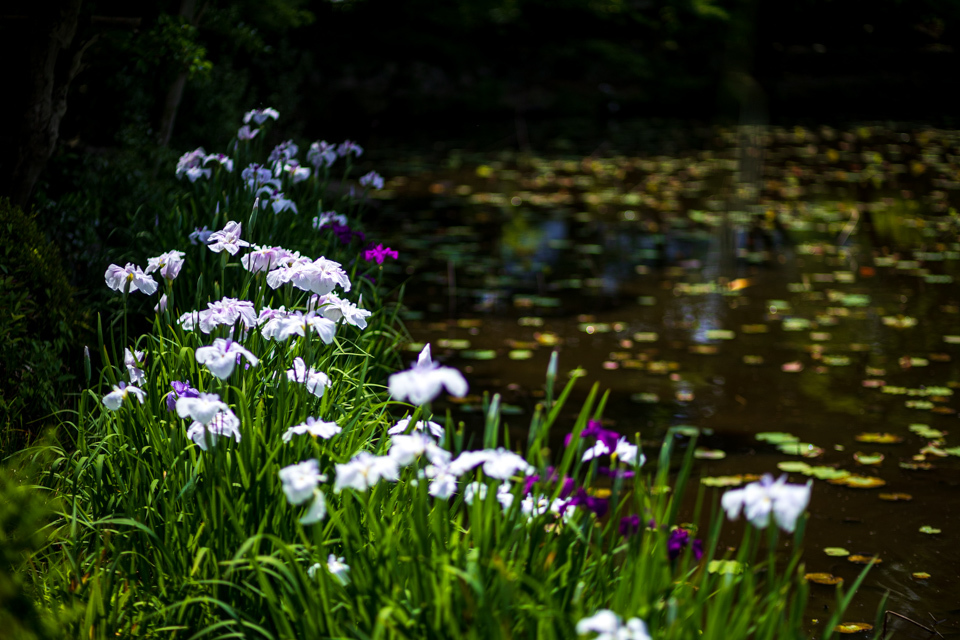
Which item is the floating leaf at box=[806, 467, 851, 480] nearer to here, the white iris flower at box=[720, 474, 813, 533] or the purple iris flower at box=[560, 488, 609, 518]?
the purple iris flower at box=[560, 488, 609, 518]

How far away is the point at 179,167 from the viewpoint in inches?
162

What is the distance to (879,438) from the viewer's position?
3932 millimetres

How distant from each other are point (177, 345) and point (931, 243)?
6918 mm

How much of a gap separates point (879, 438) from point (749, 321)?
5.98 ft

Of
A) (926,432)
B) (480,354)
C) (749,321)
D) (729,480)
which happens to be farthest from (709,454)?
(749,321)

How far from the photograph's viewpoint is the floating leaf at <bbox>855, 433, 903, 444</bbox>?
3899 mm

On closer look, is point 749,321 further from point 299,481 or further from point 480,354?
point 299,481

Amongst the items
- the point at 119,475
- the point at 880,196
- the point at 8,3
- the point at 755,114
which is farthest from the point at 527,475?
the point at 880,196

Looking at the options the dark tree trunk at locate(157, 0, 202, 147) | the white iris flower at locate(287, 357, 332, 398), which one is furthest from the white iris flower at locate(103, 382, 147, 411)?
the dark tree trunk at locate(157, 0, 202, 147)

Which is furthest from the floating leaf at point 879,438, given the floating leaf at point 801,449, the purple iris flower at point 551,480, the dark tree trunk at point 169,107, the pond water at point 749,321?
the dark tree trunk at point 169,107

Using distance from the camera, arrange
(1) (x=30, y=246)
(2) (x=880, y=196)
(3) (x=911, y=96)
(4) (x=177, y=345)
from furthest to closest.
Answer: (3) (x=911, y=96)
(2) (x=880, y=196)
(1) (x=30, y=246)
(4) (x=177, y=345)

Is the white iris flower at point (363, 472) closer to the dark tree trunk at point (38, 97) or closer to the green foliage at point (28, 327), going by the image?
the green foliage at point (28, 327)

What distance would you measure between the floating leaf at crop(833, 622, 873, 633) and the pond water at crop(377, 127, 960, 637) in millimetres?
67

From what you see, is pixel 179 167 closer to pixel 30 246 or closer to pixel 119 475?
pixel 30 246
